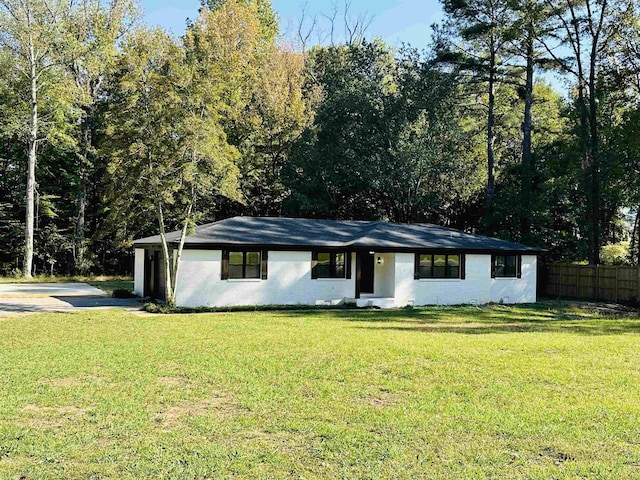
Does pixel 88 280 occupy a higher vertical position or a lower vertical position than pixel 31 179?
lower

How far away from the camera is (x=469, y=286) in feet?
71.9

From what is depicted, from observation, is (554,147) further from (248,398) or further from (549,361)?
(248,398)

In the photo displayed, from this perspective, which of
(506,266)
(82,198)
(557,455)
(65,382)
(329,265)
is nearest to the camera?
(557,455)

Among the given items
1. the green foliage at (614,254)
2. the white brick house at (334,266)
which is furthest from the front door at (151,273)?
the green foliage at (614,254)

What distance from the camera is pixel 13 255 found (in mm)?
33969

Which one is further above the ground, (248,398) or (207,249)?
(207,249)

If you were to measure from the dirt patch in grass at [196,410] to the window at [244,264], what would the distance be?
481 inches

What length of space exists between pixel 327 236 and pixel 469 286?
5593mm

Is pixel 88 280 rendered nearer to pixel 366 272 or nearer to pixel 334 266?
pixel 366 272

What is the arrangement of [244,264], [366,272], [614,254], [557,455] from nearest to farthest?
[557,455], [244,264], [366,272], [614,254]

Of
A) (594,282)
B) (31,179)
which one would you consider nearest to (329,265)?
(594,282)

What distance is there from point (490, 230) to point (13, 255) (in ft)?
87.4

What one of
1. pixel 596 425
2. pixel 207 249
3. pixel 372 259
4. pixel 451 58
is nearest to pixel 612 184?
pixel 451 58

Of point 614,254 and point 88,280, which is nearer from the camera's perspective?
point 614,254
